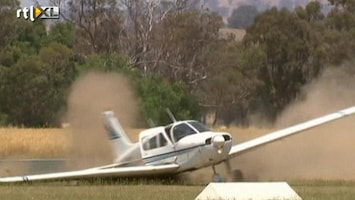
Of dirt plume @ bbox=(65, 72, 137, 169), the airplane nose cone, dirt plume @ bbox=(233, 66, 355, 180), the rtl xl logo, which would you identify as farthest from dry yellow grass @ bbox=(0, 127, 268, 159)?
the rtl xl logo

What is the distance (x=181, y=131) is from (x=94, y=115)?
8.47 meters

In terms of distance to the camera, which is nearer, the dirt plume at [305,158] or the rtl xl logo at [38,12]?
the dirt plume at [305,158]

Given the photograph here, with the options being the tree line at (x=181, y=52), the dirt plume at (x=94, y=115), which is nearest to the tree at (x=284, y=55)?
the tree line at (x=181, y=52)

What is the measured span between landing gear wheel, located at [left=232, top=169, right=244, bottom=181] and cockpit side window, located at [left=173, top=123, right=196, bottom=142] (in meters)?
2.20

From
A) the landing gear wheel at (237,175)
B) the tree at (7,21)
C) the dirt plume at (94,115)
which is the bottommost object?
the tree at (7,21)

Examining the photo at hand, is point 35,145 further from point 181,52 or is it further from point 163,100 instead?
point 181,52

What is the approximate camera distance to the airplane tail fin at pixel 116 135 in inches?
1224

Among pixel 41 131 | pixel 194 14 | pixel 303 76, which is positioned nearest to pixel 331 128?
pixel 41 131

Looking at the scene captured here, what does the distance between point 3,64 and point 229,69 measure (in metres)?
16.0

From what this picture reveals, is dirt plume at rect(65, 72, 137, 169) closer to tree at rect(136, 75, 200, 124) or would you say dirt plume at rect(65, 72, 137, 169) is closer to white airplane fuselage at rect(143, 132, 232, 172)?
white airplane fuselage at rect(143, 132, 232, 172)

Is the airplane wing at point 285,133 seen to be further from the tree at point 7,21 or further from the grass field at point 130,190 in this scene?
the tree at point 7,21

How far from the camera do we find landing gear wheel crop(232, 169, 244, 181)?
29.9 m

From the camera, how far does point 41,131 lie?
53625mm

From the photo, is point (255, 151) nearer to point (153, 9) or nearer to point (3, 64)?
point (3, 64)
